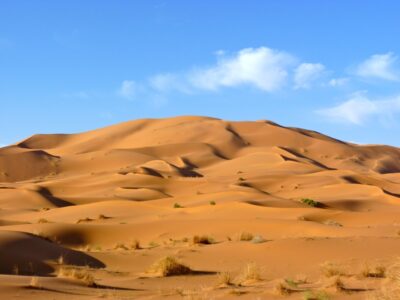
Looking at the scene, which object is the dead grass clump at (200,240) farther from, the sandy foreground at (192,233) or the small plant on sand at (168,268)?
the small plant on sand at (168,268)

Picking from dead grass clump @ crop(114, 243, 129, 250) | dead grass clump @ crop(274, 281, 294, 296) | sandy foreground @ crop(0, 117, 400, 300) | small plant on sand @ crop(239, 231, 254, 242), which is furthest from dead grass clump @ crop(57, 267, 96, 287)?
small plant on sand @ crop(239, 231, 254, 242)

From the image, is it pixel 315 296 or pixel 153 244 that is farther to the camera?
pixel 153 244

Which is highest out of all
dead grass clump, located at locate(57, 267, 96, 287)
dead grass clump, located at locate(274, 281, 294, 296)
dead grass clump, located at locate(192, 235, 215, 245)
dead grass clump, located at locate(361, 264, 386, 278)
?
dead grass clump, located at locate(192, 235, 215, 245)

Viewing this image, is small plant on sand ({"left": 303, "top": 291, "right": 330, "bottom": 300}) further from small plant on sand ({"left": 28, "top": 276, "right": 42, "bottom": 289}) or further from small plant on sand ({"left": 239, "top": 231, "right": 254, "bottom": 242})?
small plant on sand ({"left": 239, "top": 231, "right": 254, "bottom": 242})

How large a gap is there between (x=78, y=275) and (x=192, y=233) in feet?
39.2

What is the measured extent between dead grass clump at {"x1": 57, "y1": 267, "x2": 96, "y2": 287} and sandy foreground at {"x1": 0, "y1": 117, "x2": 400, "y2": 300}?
0.04 metres

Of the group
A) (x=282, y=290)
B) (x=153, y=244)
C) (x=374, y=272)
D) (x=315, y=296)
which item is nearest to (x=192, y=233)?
(x=153, y=244)

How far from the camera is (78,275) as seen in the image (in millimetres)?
13547

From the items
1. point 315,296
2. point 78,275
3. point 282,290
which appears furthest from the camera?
point 78,275

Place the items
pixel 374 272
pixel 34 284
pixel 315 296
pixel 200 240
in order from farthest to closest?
pixel 200 240
pixel 374 272
pixel 34 284
pixel 315 296

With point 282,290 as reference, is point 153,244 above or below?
above

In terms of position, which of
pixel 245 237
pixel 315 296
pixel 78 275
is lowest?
pixel 315 296

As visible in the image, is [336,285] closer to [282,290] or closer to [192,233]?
[282,290]

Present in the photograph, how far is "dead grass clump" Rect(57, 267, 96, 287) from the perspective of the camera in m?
12.9
